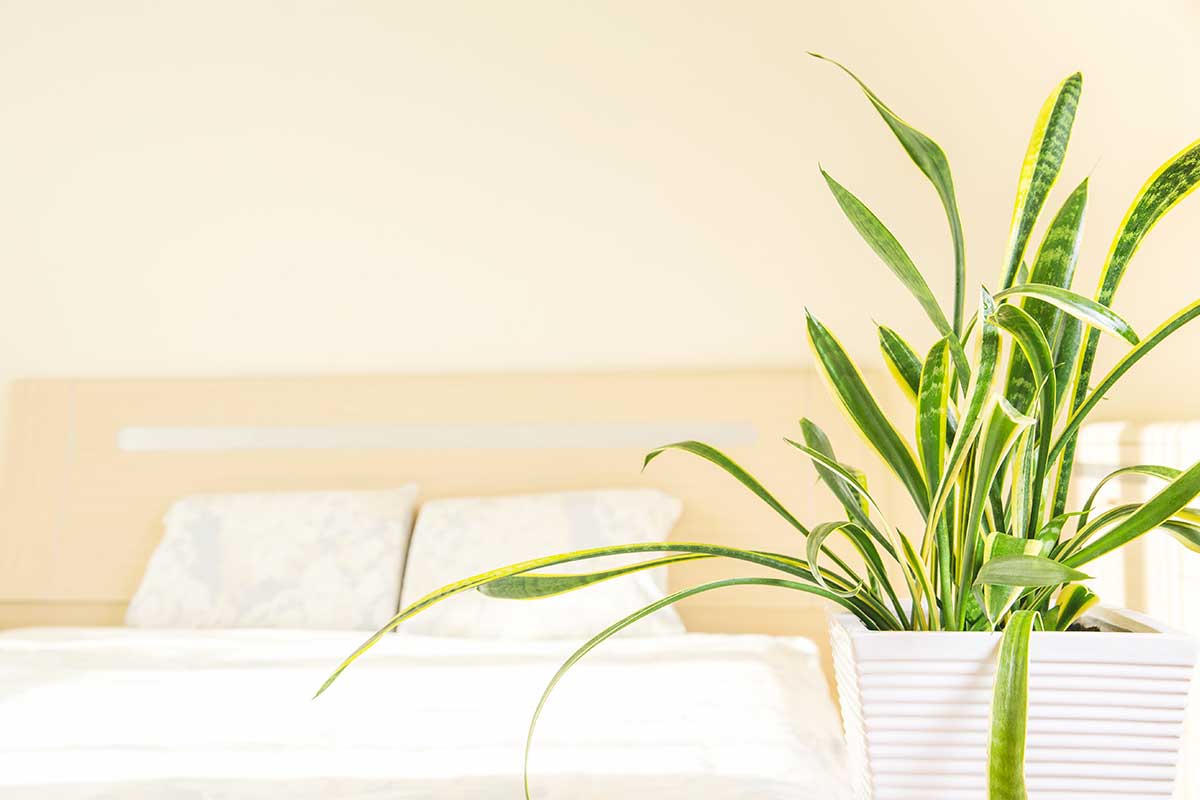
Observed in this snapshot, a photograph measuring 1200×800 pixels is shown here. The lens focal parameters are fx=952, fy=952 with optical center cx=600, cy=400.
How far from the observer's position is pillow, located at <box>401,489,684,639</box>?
7.08 feet

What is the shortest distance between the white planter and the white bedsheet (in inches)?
19.8

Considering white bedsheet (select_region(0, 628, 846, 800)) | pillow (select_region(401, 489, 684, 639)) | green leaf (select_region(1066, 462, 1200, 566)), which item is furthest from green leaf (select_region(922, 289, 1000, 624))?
pillow (select_region(401, 489, 684, 639))

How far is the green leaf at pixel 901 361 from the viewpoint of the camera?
84cm

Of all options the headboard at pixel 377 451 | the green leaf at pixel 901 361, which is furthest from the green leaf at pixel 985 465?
the headboard at pixel 377 451

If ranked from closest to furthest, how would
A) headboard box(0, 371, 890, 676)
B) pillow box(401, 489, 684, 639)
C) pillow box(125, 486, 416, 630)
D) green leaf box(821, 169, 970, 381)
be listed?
1. green leaf box(821, 169, 970, 381)
2. pillow box(401, 489, 684, 639)
3. pillow box(125, 486, 416, 630)
4. headboard box(0, 371, 890, 676)

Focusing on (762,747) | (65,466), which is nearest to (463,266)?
(65,466)

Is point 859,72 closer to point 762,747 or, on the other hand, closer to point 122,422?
point 762,747

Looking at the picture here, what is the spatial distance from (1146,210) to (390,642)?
5.75 ft

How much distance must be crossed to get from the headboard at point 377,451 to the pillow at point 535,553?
0.15 metres

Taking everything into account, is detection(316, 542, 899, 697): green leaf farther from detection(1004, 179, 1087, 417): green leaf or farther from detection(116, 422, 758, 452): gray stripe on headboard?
detection(116, 422, 758, 452): gray stripe on headboard

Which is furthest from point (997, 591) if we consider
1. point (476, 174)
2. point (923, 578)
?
point (476, 174)

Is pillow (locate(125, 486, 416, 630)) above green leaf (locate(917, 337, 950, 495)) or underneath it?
underneath

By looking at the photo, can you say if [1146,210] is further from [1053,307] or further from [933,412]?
[933,412]

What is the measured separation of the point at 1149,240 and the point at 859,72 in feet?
2.74
